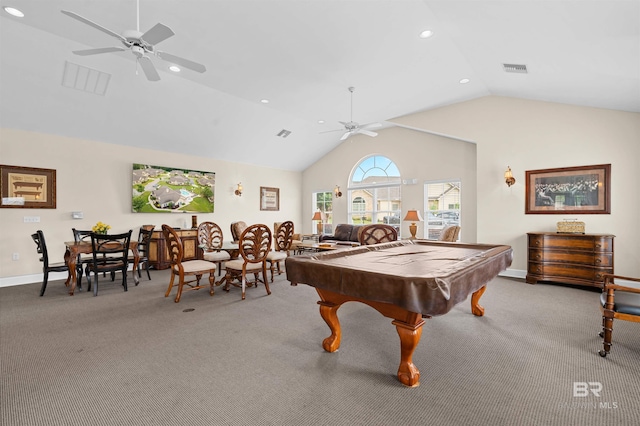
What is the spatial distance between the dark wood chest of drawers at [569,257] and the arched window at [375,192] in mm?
3445

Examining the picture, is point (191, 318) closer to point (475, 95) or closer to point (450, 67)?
point (450, 67)

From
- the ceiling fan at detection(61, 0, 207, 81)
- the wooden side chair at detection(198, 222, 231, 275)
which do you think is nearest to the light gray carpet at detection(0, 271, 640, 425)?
the wooden side chair at detection(198, 222, 231, 275)

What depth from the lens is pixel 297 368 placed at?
225 centimetres

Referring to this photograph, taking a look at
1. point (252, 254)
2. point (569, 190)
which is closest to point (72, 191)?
point (252, 254)

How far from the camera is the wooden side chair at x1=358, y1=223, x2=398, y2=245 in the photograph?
174 inches

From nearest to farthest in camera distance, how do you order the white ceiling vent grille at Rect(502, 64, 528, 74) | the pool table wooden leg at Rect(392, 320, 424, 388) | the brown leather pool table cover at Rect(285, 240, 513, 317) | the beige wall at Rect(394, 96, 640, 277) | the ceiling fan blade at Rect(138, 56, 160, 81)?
the brown leather pool table cover at Rect(285, 240, 513, 317) < the pool table wooden leg at Rect(392, 320, 424, 388) < the ceiling fan blade at Rect(138, 56, 160, 81) < the white ceiling vent grille at Rect(502, 64, 528, 74) < the beige wall at Rect(394, 96, 640, 277)

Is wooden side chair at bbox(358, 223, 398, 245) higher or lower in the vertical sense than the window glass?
lower

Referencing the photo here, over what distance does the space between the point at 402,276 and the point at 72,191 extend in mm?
6645

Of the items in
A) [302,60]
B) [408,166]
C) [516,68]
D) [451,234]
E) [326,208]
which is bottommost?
[451,234]

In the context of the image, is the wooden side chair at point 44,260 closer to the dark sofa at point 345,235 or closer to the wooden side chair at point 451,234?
the dark sofa at point 345,235

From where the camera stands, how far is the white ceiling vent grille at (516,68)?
4.10 metres

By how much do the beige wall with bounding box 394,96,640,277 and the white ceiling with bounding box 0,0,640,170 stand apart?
0.30 meters

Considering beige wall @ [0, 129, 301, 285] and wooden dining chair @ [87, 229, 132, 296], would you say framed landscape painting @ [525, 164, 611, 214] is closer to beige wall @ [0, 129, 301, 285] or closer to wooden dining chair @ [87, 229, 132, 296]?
wooden dining chair @ [87, 229, 132, 296]

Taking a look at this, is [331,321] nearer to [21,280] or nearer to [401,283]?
[401,283]
